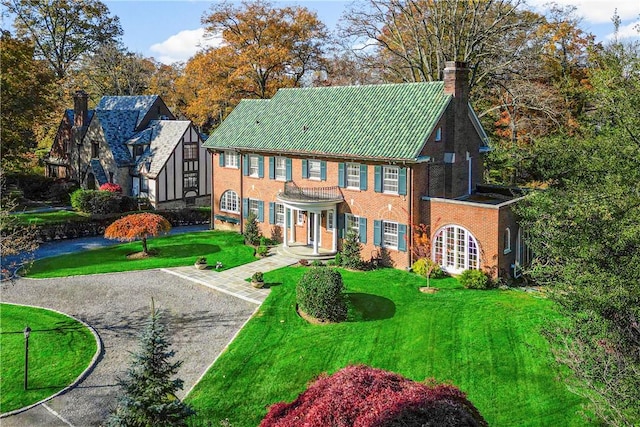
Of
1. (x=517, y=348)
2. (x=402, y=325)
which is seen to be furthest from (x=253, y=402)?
(x=517, y=348)

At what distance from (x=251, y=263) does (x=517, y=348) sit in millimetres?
14701

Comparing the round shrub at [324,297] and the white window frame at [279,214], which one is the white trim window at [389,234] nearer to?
the round shrub at [324,297]

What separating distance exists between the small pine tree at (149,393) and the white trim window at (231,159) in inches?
→ 922

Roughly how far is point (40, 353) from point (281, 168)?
54.9 ft

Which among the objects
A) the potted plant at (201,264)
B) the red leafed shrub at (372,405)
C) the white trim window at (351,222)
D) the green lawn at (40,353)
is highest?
the white trim window at (351,222)

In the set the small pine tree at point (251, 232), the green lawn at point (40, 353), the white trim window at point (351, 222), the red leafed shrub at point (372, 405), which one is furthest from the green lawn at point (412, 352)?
the small pine tree at point (251, 232)

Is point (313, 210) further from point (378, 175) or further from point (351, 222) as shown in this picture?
point (378, 175)

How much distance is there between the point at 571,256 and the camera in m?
11.2

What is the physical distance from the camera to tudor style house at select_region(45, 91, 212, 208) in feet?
134

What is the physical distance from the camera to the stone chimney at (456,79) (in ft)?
85.5

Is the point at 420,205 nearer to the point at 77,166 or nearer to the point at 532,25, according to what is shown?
the point at 532,25

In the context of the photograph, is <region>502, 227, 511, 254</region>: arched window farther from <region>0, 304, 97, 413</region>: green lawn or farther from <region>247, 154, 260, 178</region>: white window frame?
<region>0, 304, 97, 413</region>: green lawn

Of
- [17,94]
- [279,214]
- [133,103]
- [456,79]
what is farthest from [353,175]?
[133,103]

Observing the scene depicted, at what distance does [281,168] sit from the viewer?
30859 millimetres
